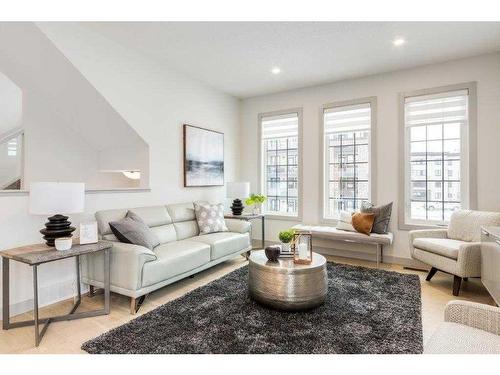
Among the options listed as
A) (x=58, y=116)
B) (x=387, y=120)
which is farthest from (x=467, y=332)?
(x=58, y=116)

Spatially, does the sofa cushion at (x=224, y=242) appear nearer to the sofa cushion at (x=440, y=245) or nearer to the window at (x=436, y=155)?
the sofa cushion at (x=440, y=245)

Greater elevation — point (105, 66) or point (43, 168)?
point (105, 66)

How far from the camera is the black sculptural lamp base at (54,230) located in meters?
Answer: 2.46

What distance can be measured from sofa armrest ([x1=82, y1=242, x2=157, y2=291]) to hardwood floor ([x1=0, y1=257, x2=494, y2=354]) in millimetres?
260

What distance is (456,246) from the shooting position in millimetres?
3107

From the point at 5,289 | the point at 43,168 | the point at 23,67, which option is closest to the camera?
the point at 5,289

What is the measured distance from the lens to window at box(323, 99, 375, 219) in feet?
14.8

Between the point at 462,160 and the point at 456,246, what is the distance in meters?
1.40

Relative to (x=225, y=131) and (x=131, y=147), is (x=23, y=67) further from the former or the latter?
(x=225, y=131)

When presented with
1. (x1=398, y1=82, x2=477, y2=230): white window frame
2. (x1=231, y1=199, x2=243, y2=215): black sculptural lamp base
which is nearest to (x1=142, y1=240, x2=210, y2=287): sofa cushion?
(x1=231, y1=199, x2=243, y2=215): black sculptural lamp base

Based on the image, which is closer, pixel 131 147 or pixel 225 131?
pixel 131 147
